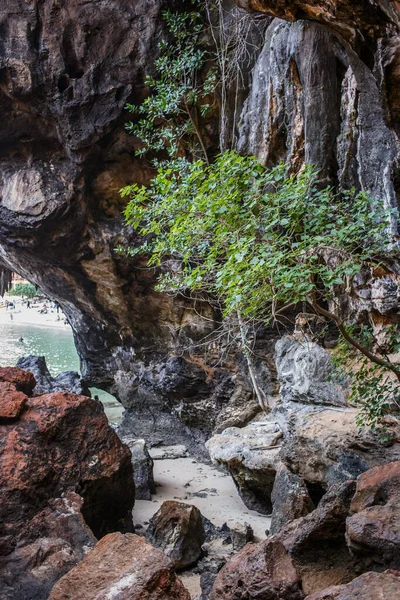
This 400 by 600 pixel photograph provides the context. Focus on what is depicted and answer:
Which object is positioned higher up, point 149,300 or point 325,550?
point 149,300

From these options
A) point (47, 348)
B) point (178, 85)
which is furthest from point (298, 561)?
point (47, 348)

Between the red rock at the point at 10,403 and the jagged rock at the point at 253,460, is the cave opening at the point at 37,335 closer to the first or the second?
the jagged rock at the point at 253,460

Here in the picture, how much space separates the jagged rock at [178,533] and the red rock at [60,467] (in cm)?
40

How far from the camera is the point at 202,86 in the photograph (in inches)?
330

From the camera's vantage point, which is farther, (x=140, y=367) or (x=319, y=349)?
(x=140, y=367)

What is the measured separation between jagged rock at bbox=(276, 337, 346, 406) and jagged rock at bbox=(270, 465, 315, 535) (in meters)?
1.56

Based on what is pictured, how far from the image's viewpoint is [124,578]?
217cm

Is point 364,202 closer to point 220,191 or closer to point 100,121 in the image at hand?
point 220,191

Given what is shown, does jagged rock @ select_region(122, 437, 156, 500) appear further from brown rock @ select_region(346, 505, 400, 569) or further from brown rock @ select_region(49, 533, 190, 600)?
brown rock @ select_region(346, 505, 400, 569)

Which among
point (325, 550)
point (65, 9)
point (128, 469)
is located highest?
point (65, 9)

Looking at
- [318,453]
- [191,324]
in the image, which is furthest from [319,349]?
[191,324]

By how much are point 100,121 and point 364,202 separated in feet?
23.8

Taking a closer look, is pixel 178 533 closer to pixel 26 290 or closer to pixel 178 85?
pixel 178 85

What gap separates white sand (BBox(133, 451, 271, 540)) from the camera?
18.9ft
